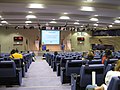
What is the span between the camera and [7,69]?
22.9 ft

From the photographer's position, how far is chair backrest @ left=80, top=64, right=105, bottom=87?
5.42 meters

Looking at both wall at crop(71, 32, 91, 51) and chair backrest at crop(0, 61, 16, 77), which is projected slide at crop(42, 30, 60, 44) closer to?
wall at crop(71, 32, 91, 51)

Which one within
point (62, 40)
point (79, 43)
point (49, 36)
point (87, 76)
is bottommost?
point (79, 43)

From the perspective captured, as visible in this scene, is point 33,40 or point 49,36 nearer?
point 49,36

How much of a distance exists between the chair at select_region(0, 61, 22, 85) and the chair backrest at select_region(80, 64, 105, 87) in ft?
7.99

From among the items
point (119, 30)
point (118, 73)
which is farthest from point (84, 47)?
point (118, 73)

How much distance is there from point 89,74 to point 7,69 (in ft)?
9.20

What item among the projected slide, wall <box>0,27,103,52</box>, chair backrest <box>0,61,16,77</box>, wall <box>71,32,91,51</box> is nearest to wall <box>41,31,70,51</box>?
wall <box>0,27,103,52</box>

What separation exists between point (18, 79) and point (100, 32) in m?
25.5

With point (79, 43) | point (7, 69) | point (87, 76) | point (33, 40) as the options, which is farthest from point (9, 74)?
point (79, 43)

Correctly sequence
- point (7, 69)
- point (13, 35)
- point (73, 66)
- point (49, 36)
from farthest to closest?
point (13, 35) → point (49, 36) → point (73, 66) → point (7, 69)

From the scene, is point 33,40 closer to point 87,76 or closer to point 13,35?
point 13,35

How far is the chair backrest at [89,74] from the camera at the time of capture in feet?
17.8

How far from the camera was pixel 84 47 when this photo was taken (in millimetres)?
32281
